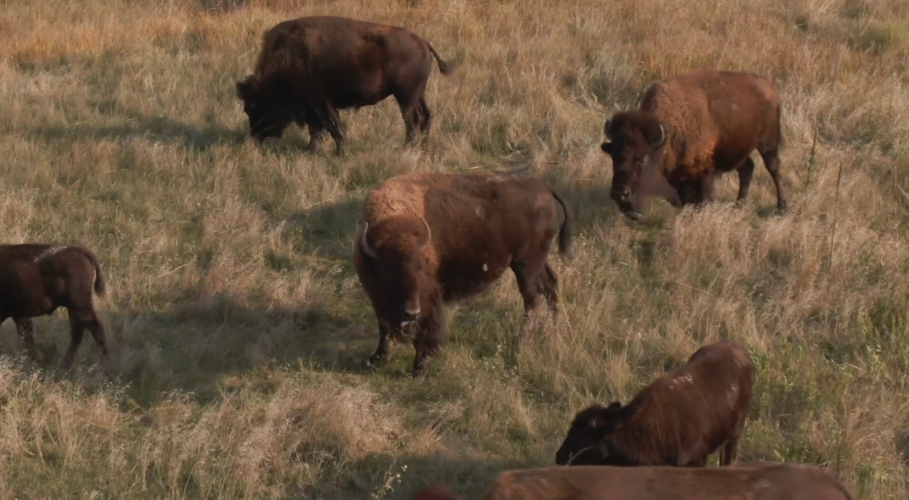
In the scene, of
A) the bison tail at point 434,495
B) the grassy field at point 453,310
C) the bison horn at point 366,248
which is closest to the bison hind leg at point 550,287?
the grassy field at point 453,310

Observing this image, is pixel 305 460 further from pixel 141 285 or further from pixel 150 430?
pixel 141 285

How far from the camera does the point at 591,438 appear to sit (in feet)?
17.3

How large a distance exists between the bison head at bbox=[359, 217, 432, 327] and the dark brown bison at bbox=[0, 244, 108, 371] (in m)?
2.07

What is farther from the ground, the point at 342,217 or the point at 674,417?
the point at 674,417

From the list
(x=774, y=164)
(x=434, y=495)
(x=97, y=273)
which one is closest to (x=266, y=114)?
(x=97, y=273)

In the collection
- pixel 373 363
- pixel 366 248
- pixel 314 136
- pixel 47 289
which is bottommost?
pixel 314 136

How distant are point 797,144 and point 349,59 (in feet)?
16.8

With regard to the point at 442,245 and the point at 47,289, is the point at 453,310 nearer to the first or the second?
the point at 442,245

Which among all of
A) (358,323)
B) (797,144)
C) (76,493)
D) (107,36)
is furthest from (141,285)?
(107,36)

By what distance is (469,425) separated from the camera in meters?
6.40

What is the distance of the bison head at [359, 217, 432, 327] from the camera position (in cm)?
685

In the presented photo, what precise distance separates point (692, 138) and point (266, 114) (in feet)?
16.8

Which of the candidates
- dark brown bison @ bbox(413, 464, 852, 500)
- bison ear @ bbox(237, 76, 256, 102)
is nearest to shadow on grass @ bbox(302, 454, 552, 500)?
dark brown bison @ bbox(413, 464, 852, 500)

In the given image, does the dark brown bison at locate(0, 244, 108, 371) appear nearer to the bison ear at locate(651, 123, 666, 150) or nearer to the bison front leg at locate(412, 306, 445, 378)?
the bison front leg at locate(412, 306, 445, 378)
